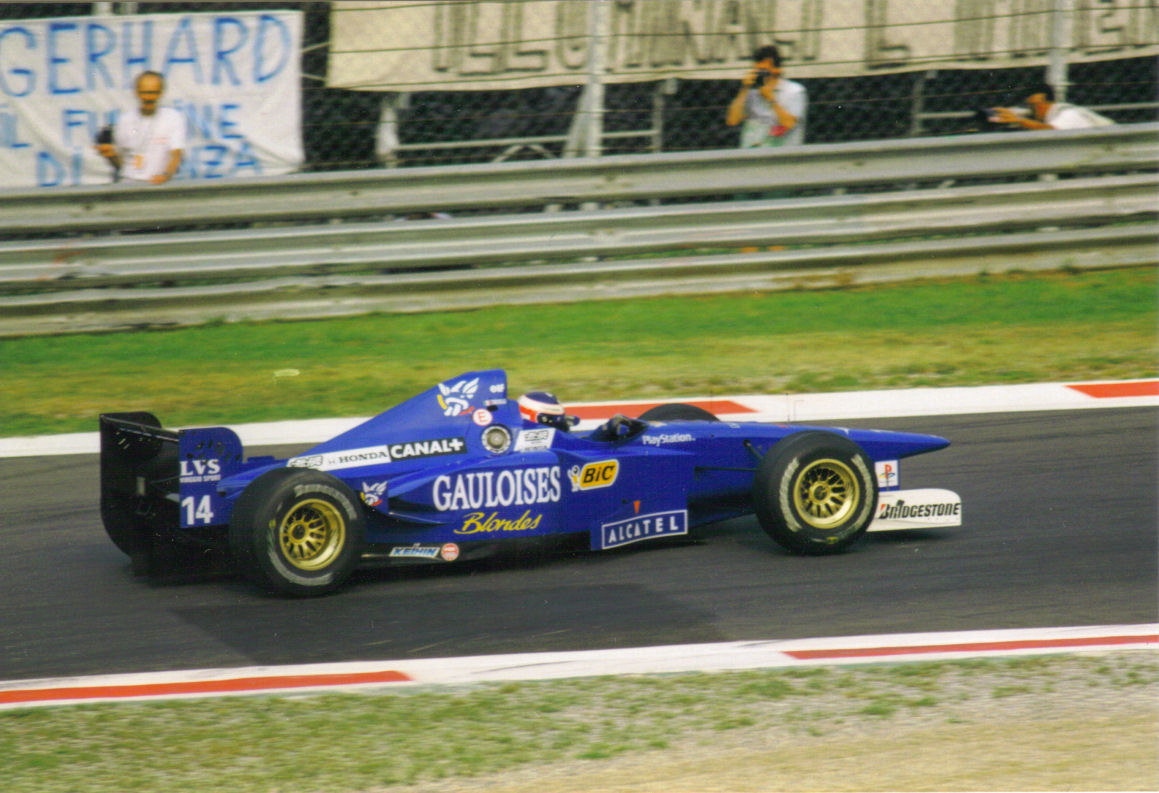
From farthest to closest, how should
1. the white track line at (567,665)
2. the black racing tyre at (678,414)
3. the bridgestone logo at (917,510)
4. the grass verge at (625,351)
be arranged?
the grass verge at (625,351), the black racing tyre at (678,414), the bridgestone logo at (917,510), the white track line at (567,665)

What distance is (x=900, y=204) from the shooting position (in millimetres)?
11281

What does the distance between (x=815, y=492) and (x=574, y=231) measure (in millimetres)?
5370

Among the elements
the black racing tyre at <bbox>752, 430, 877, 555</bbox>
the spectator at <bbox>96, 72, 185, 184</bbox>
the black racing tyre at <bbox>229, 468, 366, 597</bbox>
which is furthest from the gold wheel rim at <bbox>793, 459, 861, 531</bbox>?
the spectator at <bbox>96, 72, 185, 184</bbox>

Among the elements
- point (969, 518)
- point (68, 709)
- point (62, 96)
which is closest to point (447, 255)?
point (62, 96)

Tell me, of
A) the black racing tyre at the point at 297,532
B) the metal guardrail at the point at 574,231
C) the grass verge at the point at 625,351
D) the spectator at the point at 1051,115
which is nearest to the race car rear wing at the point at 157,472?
the black racing tyre at the point at 297,532

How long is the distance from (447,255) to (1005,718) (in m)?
7.40

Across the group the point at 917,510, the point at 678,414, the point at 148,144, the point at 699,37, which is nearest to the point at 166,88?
the point at 148,144

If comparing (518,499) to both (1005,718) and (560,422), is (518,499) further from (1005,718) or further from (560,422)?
(1005,718)

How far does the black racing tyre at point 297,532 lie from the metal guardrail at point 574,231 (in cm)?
550

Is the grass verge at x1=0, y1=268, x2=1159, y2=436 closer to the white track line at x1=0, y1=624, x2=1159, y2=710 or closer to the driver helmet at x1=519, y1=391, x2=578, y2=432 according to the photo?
the driver helmet at x1=519, y1=391, x2=578, y2=432

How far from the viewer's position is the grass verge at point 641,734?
3.81 metres

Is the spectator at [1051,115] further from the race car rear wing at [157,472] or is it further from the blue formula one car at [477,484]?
the race car rear wing at [157,472]

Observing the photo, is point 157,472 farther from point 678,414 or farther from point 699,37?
point 699,37

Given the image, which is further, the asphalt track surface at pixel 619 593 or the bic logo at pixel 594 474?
the bic logo at pixel 594 474
